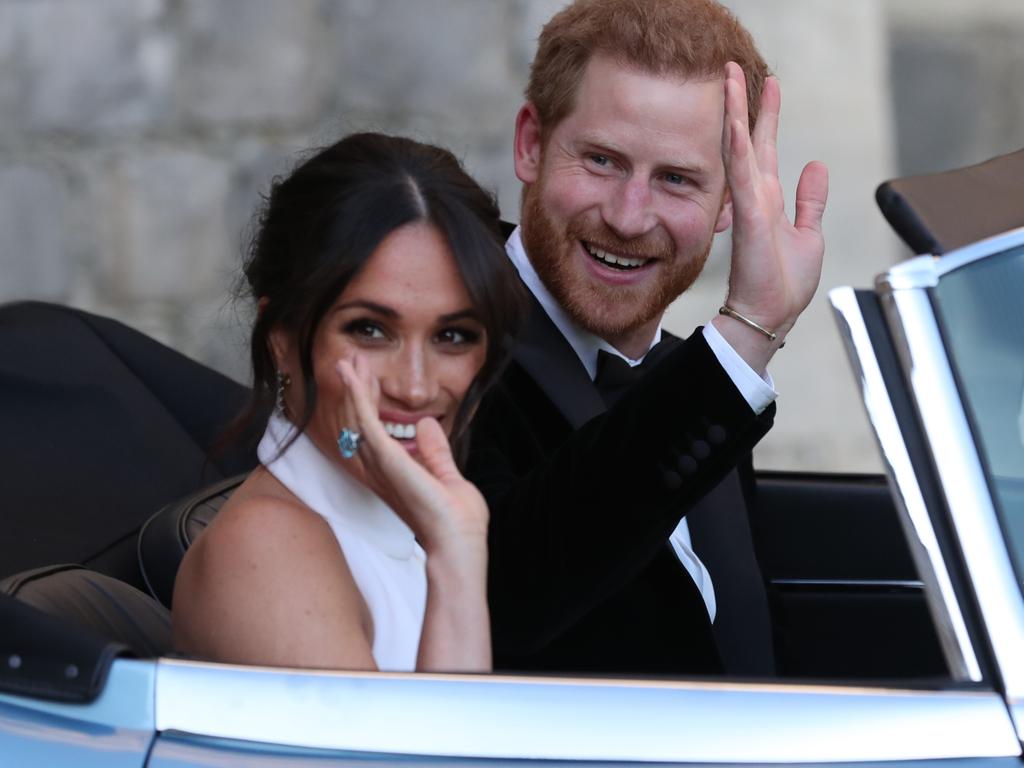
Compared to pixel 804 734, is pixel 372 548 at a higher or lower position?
higher

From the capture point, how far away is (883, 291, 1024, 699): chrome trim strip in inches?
58.3

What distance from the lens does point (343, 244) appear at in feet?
6.06

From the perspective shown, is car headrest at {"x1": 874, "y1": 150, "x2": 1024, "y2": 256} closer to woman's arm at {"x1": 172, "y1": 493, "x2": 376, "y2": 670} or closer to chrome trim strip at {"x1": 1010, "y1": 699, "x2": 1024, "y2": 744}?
chrome trim strip at {"x1": 1010, "y1": 699, "x2": 1024, "y2": 744}

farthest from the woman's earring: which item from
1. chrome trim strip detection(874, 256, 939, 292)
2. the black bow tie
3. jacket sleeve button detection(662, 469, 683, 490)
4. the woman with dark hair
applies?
chrome trim strip detection(874, 256, 939, 292)

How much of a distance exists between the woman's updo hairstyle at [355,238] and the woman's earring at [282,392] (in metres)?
0.02

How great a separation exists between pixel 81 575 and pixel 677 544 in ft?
2.72

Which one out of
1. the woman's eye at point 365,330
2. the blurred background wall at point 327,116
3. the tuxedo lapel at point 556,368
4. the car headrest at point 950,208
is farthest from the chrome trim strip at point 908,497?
the blurred background wall at point 327,116

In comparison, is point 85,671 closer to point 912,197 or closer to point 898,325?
point 898,325

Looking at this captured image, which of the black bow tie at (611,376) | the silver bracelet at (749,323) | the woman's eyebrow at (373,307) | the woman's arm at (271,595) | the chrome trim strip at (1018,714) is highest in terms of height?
the woman's eyebrow at (373,307)

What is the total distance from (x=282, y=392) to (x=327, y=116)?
3.68m

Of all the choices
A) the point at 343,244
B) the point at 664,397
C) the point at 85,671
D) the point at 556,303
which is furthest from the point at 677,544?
the point at 85,671

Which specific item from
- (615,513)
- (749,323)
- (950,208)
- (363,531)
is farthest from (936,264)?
(363,531)

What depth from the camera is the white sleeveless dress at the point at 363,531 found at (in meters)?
1.85

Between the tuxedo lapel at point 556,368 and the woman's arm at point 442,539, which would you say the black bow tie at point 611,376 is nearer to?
the tuxedo lapel at point 556,368
